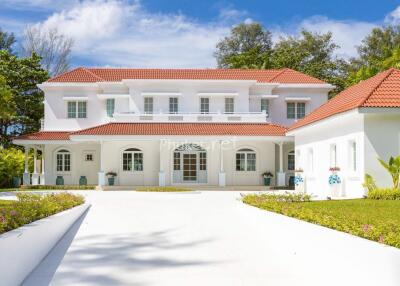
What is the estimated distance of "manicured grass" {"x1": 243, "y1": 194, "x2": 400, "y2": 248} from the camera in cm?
869

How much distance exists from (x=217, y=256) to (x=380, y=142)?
12.0 meters

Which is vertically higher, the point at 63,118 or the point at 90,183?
the point at 63,118

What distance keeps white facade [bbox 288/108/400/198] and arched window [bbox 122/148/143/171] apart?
12.1m

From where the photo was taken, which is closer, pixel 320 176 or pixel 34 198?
pixel 34 198

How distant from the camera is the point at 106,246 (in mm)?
10023

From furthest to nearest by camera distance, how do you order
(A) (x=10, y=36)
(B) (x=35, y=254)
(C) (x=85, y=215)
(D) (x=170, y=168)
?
(A) (x=10, y=36), (D) (x=170, y=168), (C) (x=85, y=215), (B) (x=35, y=254)

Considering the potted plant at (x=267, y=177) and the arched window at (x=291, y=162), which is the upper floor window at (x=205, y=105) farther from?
the potted plant at (x=267, y=177)

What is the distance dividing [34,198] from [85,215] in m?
1.56

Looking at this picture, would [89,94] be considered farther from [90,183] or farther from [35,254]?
[35,254]

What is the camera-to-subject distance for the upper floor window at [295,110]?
38781 mm

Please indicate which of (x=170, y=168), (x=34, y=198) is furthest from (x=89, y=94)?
(x=34, y=198)

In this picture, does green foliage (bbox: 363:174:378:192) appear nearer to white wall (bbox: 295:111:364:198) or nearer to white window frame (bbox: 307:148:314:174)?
white wall (bbox: 295:111:364:198)

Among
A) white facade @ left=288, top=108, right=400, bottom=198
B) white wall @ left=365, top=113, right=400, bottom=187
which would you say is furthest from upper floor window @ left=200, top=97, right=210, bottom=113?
white wall @ left=365, top=113, right=400, bottom=187

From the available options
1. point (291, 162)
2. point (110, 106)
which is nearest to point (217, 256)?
point (291, 162)
